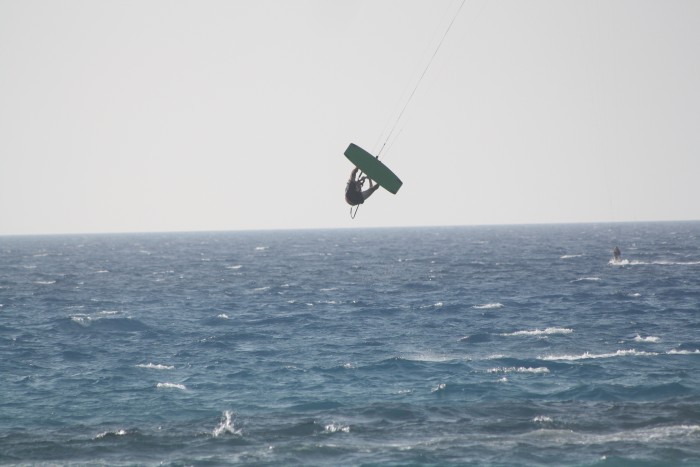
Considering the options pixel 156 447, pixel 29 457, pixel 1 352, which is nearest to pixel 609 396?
pixel 156 447

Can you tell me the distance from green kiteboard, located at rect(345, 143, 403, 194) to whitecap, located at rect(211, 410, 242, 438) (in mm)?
10274

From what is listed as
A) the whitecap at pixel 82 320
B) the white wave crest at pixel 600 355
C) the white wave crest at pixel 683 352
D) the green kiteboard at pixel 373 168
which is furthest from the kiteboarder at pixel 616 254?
the green kiteboard at pixel 373 168

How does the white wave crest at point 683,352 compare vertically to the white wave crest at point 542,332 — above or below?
below

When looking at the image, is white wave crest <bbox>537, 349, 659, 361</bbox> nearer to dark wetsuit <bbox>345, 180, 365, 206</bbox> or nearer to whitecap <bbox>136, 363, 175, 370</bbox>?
dark wetsuit <bbox>345, 180, 365, 206</bbox>

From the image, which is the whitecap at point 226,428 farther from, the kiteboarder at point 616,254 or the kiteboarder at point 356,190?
the kiteboarder at point 616,254

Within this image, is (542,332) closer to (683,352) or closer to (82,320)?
(683,352)

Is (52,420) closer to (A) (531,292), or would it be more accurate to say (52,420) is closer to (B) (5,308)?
(B) (5,308)

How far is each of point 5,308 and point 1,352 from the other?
2104 centimetres

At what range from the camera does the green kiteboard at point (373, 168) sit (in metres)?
22.5

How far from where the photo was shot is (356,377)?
110 ft

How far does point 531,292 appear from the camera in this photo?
6594 centimetres

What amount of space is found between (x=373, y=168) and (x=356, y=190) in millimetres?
1569

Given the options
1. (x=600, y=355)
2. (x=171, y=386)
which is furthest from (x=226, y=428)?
(x=600, y=355)

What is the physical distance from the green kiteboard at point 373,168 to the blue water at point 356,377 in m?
8.58
